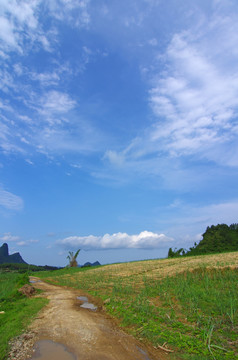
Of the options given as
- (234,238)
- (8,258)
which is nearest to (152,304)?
(234,238)

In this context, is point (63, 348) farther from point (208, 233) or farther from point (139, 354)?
point (208, 233)

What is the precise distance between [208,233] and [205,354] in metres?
40.8

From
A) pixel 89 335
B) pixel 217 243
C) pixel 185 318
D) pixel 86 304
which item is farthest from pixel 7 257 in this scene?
pixel 185 318

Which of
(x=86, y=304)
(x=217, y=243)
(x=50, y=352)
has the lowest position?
(x=50, y=352)

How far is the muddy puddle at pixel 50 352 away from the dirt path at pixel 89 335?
0.13 metres

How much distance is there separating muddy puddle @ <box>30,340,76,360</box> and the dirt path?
0.42 feet

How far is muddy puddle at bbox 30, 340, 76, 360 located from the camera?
16.1 ft

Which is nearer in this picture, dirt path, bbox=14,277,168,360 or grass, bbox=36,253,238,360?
dirt path, bbox=14,277,168,360

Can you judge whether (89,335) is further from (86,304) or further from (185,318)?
(86,304)

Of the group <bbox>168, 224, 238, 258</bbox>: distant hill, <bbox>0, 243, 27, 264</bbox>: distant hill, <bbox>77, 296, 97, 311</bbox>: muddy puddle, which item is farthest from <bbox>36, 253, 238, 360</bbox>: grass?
<bbox>0, 243, 27, 264</bbox>: distant hill

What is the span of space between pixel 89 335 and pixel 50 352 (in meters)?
1.12

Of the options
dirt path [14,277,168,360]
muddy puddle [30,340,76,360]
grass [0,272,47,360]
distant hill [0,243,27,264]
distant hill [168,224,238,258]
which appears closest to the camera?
muddy puddle [30,340,76,360]

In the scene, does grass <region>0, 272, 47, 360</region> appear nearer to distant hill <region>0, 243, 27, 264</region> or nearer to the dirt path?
the dirt path

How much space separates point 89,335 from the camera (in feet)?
19.5
